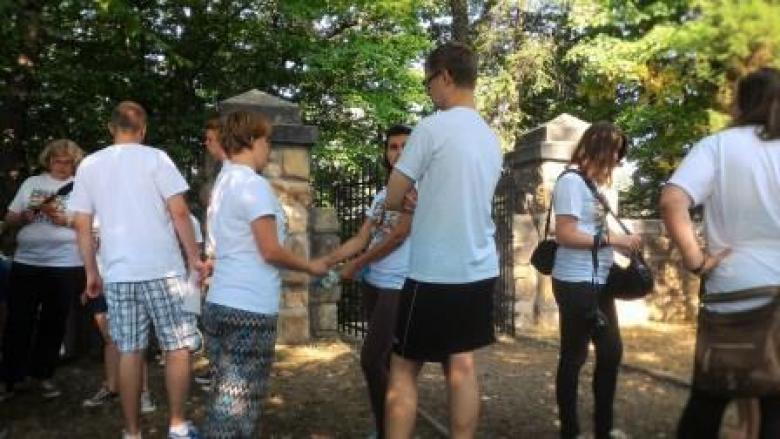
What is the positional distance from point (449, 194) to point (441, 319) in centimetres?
49

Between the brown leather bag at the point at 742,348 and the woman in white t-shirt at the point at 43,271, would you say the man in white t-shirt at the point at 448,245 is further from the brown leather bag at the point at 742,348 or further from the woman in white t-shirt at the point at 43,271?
the woman in white t-shirt at the point at 43,271

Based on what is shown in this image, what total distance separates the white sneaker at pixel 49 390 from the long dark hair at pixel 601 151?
3.80 metres

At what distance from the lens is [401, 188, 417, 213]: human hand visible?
10.9ft

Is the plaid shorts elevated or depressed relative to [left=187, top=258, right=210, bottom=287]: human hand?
depressed

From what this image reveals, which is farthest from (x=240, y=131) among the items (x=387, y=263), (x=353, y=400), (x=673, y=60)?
(x=673, y=60)

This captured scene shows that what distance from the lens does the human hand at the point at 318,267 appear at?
3543 millimetres

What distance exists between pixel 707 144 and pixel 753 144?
0.16m

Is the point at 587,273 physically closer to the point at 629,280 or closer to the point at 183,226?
the point at 629,280

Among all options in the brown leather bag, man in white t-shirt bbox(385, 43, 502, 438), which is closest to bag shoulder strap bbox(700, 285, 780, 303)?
the brown leather bag

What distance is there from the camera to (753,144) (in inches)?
116

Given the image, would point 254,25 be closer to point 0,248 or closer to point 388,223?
point 0,248

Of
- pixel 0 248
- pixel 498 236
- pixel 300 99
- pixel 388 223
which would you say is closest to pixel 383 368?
pixel 388 223

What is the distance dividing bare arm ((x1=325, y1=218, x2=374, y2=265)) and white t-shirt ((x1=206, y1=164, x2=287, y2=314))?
34cm

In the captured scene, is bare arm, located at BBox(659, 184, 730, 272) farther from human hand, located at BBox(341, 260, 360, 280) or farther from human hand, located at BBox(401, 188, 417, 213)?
human hand, located at BBox(341, 260, 360, 280)
